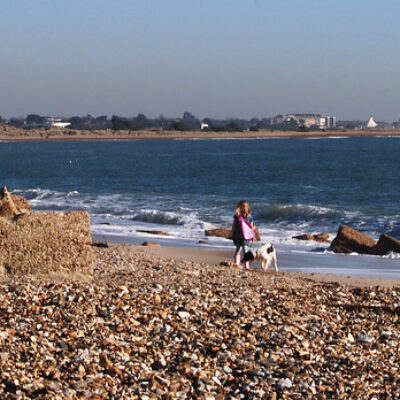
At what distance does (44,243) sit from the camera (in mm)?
10758

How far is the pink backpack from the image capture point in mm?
15121

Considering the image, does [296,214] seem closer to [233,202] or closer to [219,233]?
[233,202]

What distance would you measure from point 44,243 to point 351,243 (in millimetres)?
9950

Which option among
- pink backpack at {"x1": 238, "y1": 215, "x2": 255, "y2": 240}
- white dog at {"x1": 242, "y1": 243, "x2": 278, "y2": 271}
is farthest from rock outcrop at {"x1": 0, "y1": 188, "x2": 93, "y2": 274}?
pink backpack at {"x1": 238, "y1": 215, "x2": 255, "y2": 240}

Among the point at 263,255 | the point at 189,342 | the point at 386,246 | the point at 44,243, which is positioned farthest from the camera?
the point at 386,246

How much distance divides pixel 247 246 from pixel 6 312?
795 centimetres

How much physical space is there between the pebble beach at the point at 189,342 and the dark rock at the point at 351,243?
8.10 meters

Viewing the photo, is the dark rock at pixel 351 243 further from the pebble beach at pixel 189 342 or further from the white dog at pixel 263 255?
the pebble beach at pixel 189 342

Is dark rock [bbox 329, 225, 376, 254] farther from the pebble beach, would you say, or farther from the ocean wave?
the ocean wave

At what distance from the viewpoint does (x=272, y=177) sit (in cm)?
5341

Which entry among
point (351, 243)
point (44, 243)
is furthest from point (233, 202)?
point (44, 243)

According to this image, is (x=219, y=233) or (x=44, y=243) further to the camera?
(x=219, y=233)

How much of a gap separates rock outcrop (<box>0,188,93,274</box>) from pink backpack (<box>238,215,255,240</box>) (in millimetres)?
4403

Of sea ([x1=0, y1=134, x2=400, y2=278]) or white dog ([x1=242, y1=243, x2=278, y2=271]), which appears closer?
white dog ([x1=242, y1=243, x2=278, y2=271])
